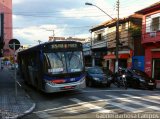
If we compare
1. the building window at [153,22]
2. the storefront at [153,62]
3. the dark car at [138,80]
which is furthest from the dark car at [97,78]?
the building window at [153,22]

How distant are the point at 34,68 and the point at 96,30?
3238cm

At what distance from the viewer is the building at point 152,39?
110 ft

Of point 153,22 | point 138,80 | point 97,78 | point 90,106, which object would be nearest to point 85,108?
point 90,106

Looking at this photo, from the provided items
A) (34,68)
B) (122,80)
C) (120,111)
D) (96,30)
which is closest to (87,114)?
(120,111)

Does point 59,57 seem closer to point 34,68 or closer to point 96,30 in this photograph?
point 34,68

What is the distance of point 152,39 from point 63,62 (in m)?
17.2

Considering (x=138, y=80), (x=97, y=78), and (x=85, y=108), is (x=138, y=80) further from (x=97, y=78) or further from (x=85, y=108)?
(x=85, y=108)

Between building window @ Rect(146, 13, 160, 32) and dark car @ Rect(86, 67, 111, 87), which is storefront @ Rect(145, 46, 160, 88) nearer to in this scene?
building window @ Rect(146, 13, 160, 32)

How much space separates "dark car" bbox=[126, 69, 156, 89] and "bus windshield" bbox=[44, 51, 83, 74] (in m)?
8.31

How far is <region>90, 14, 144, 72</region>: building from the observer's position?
39.7 m

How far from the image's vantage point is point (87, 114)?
1298 cm

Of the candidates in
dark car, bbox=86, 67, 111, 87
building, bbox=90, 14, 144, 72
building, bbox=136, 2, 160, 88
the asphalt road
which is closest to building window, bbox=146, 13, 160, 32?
building, bbox=136, 2, 160, 88

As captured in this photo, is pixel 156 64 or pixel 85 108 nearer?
pixel 85 108

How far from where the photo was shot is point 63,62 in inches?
747
